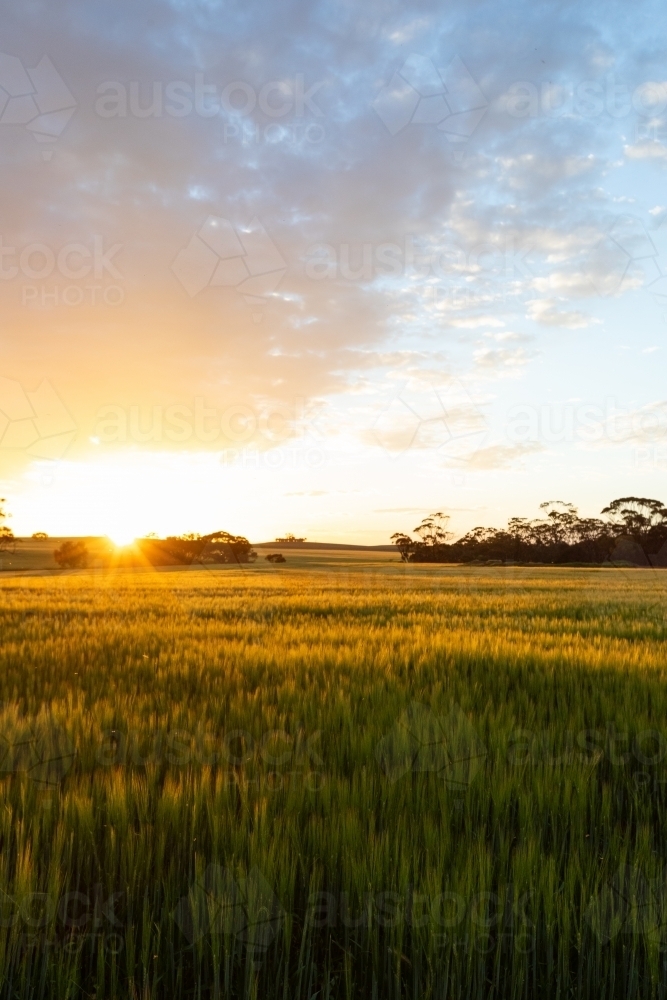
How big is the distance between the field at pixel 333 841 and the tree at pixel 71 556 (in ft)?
193

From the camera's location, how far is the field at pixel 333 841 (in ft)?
4.71

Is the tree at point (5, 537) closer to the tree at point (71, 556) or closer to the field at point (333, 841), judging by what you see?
the tree at point (71, 556)

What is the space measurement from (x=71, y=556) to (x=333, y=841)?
6187cm

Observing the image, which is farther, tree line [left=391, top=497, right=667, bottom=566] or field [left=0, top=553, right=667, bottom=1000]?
tree line [left=391, top=497, right=667, bottom=566]

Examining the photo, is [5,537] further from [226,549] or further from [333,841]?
[333,841]

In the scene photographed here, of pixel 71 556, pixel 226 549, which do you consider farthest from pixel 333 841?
pixel 226 549

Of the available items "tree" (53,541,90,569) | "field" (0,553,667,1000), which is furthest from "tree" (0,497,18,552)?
"field" (0,553,667,1000)

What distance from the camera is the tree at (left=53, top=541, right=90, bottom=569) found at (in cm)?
5758

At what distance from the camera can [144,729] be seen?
2.86 metres

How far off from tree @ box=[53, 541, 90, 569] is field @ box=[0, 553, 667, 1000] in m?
58.9

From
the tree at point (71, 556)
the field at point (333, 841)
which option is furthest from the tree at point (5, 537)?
the field at point (333, 841)

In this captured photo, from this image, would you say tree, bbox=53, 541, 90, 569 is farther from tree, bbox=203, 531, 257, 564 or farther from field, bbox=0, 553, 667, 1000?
field, bbox=0, 553, 667, 1000

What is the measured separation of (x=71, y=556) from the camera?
5775cm

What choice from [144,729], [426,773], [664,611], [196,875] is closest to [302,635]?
[144,729]
